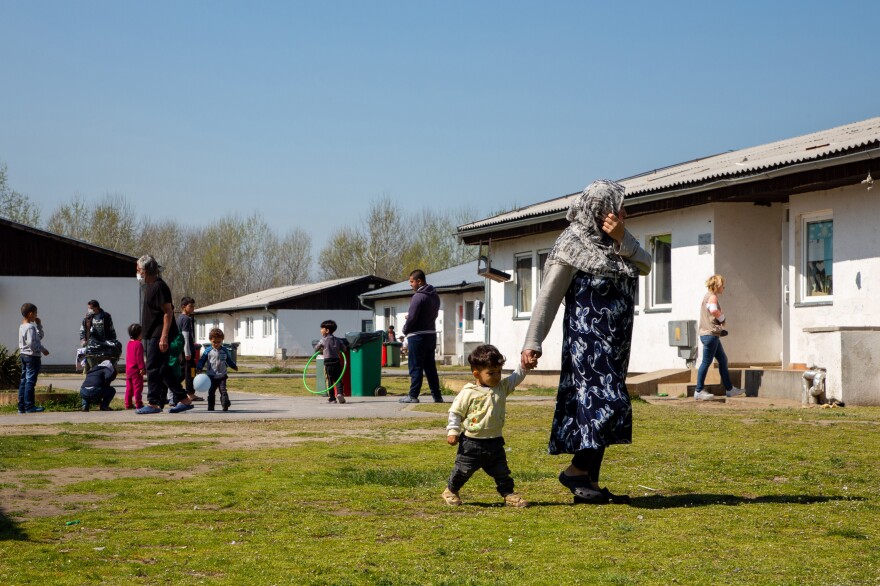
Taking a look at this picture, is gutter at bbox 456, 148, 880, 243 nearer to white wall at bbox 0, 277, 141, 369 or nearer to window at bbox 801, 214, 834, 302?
window at bbox 801, 214, 834, 302

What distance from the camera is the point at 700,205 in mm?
20375

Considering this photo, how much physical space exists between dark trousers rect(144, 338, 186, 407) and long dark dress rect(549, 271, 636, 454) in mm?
8321

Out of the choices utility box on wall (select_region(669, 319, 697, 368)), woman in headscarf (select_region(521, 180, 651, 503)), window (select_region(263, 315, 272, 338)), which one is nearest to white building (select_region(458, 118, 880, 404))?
utility box on wall (select_region(669, 319, 697, 368))

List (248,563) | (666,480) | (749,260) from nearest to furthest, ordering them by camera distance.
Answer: (248,563) → (666,480) → (749,260)

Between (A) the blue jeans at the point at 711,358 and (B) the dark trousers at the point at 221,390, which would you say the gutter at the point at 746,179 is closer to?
(A) the blue jeans at the point at 711,358

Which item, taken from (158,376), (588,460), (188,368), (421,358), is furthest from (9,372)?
(588,460)

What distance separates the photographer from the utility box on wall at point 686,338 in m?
20.5

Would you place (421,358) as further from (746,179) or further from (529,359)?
(529,359)

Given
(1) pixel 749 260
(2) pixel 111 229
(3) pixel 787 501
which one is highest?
(2) pixel 111 229

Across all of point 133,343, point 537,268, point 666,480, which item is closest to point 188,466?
point 666,480

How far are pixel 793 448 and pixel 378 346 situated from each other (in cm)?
1202

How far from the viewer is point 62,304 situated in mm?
42250

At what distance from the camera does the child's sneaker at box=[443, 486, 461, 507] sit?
645 centimetres

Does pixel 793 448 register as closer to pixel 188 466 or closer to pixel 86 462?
pixel 188 466
